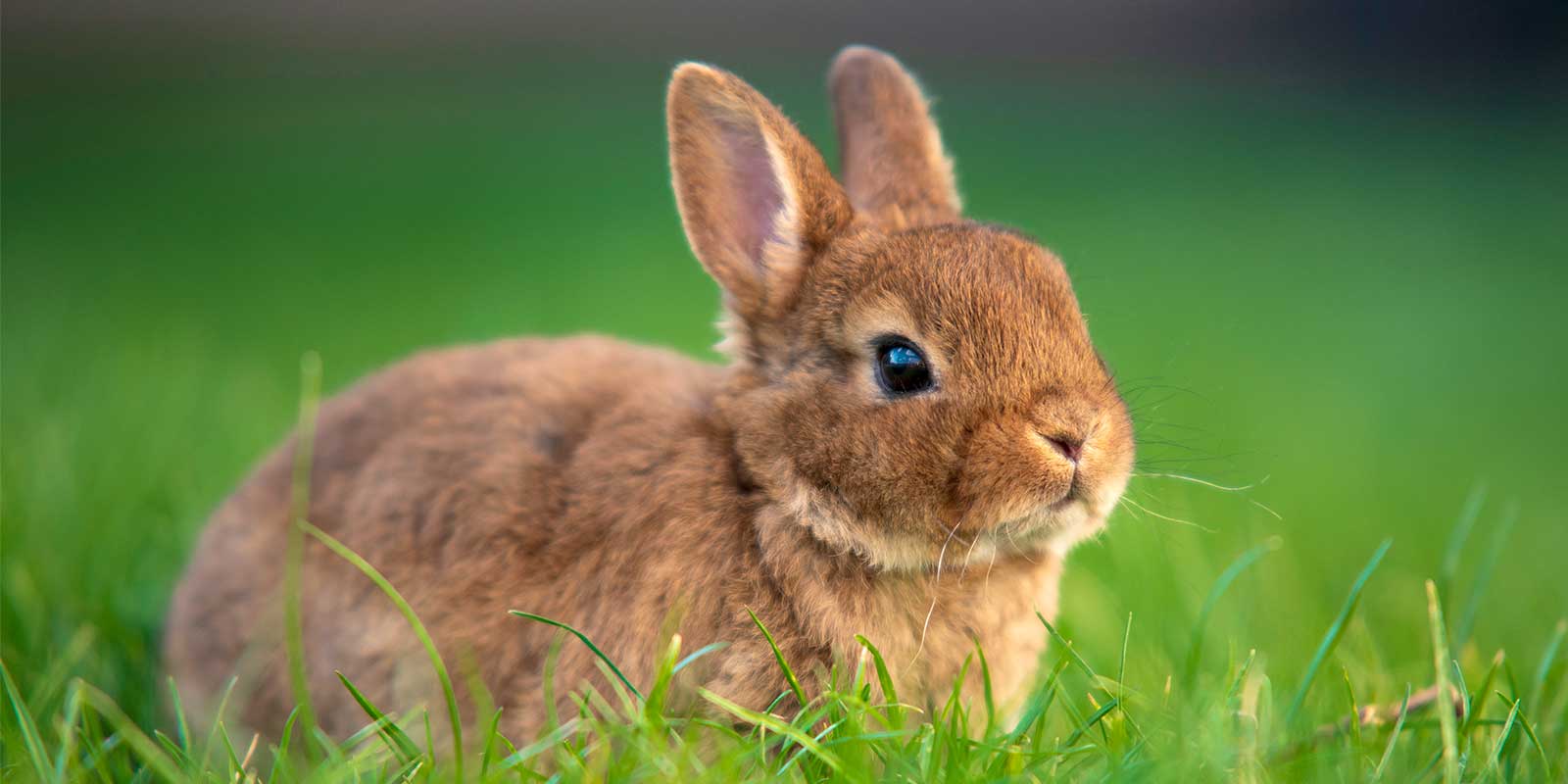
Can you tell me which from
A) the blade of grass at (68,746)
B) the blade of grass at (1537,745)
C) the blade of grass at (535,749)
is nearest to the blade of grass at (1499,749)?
the blade of grass at (1537,745)

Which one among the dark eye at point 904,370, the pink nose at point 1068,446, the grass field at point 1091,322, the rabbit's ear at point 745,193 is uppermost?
the rabbit's ear at point 745,193

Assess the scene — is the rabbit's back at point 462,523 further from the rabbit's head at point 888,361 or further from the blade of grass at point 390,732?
the blade of grass at point 390,732

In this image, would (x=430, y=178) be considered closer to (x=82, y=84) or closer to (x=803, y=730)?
(x=82, y=84)

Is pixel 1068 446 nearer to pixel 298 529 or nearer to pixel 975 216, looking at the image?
pixel 298 529

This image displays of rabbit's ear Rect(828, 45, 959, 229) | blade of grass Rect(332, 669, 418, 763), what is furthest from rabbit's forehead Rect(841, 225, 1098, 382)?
blade of grass Rect(332, 669, 418, 763)

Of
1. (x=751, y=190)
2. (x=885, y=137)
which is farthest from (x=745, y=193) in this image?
(x=885, y=137)

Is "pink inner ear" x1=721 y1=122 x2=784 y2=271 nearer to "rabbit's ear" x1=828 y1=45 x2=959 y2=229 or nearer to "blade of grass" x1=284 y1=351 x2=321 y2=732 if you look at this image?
"rabbit's ear" x1=828 y1=45 x2=959 y2=229

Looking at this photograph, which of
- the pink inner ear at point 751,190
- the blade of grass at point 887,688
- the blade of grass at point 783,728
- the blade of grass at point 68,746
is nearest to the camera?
the blade of grass at point 783,728
